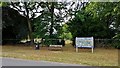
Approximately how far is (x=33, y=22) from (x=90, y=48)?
971cm

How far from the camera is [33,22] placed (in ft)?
99.8

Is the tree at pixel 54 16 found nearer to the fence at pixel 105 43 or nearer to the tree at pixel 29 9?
the tree at pixel 29 9

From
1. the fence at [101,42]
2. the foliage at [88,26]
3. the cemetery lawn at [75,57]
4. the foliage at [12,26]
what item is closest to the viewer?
the cemetery lawn at [75,57]

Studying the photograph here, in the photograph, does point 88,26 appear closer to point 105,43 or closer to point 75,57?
point 105,43

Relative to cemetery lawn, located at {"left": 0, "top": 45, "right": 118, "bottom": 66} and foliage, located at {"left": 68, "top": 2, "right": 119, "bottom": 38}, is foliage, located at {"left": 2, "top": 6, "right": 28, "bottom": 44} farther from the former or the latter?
cemetery lawn, located at {"left": 0, "top": 45, "right": 118, "bottom": 66}

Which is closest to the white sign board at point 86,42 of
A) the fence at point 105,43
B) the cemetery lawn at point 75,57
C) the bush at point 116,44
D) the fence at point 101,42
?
the cemetery lawn at point 75,57

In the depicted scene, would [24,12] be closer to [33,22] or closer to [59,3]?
[33,22]

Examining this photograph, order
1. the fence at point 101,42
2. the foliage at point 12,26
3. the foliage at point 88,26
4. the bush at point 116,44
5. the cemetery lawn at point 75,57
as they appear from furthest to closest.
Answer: the foliage at point 12,26
the foliage at point 88,26
the fence at point 101,42
the bush at point 116,44
the cemetery lawn at point 75,57

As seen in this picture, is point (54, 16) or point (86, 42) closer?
point (86, 42)

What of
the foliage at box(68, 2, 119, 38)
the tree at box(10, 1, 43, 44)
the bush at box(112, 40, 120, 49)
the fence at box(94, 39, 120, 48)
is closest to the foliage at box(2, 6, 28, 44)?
the tree at box(10, 1, 43, 44)

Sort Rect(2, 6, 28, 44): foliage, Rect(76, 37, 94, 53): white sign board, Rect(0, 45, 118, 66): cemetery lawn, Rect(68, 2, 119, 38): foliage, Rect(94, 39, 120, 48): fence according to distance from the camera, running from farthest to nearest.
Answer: Rect(2, 6, 28, 44): foliage < Rect(68, 2, 119, 38): foliage < Rect(94, 39, 120, 48): fence < Rect(76, 37, 94, 53): white sign board < Rect(0, 45, 118, 66): cemetery lawn

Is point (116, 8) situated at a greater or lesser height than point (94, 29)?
greater

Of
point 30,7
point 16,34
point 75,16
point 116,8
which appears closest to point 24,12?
point 30,7

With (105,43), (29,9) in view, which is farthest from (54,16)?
(105,43)
